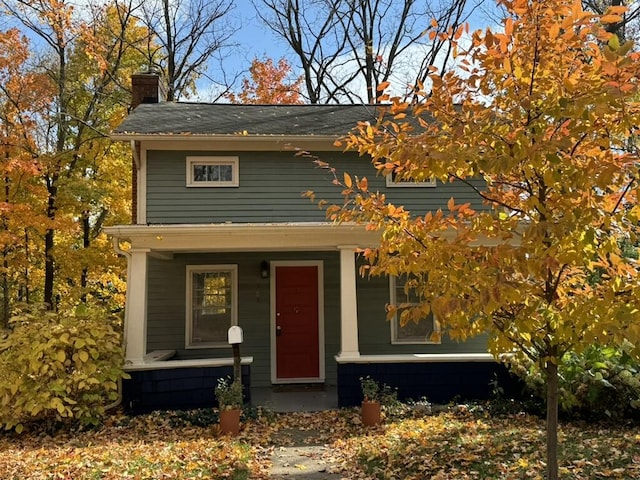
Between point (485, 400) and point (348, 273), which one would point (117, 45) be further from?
point (485, 400)

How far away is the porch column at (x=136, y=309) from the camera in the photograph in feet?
25.6

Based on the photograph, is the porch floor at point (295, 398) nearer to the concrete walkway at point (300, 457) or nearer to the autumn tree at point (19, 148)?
the concrete walkway at point (300, 457)

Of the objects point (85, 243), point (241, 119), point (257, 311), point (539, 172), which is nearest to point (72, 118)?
point (85, 243)

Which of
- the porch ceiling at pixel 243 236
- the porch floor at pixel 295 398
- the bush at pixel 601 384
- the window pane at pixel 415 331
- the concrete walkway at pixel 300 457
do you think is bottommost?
the concrete walkway at pixel 300 457

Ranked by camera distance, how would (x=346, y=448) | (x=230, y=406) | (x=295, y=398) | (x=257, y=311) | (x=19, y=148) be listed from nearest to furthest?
(x=346, y=448) → (x=230, y=406) → (x=295, y=398) → (x=257, y=311) → (x=19, y=148)

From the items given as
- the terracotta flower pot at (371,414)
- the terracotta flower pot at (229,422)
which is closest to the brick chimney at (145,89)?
the terracotta flower pot at (229,422)

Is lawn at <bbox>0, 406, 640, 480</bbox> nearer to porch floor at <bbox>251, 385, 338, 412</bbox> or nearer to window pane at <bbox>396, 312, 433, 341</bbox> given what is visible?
porch floor at <bbox>251, 385, 338, 412</bbox>

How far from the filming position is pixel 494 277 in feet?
10.3

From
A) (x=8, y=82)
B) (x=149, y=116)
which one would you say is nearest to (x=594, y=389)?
(x=149, y=116)

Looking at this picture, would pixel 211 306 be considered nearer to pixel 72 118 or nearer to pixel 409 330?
pixel 409 330

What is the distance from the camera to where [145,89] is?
1224 cm

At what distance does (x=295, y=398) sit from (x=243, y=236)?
2.87 meters

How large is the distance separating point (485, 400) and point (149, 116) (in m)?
8.13

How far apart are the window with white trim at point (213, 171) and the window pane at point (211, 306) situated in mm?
1736
